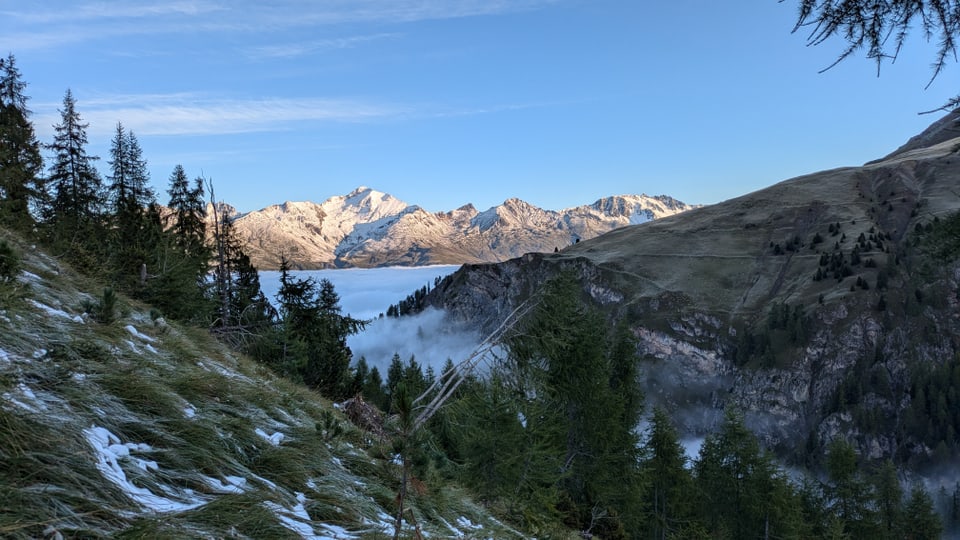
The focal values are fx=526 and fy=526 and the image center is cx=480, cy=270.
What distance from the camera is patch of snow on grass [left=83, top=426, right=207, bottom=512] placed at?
3.71 m

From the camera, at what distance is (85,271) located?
13383 mm

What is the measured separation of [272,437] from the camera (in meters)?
6.51

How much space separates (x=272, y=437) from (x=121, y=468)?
264 cm

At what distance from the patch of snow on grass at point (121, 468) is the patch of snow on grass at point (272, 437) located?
1.92 metres

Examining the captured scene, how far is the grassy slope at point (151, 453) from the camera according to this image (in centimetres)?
332

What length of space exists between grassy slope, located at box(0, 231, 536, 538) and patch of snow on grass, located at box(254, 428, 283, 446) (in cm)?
6

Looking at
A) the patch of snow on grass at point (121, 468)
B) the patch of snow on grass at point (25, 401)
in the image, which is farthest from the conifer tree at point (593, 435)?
the patch of snow on grass at point (25, 401)

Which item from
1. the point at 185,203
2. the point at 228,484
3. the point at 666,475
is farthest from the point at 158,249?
the point at 666,475

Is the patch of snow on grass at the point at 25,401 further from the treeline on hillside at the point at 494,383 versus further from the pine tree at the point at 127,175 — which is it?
the pine tree at the point at 127,175

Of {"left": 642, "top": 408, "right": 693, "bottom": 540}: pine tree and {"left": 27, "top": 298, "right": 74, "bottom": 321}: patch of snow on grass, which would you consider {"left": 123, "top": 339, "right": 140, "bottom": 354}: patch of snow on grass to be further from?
{"left": 642, "top": 408, "right": 693, "bottom": 540}: pine tree

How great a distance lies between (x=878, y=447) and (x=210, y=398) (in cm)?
21895

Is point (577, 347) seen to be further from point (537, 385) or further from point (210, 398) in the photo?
point (210, 398)

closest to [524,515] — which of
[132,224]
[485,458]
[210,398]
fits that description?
[485,458]

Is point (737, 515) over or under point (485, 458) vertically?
under
